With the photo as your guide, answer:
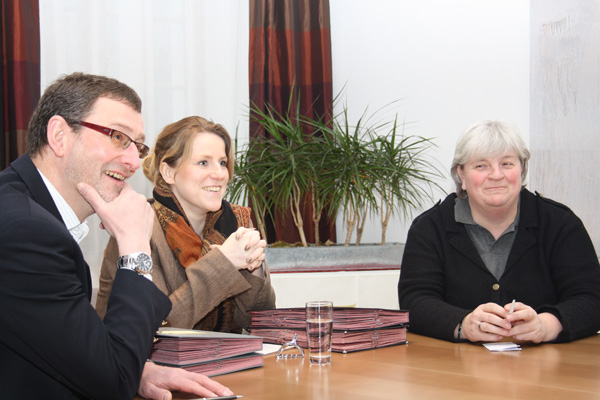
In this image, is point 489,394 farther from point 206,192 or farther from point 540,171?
point 540,171

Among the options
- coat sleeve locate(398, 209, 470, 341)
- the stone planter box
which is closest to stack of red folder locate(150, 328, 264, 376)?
coat sleeve locate(398, 209, 470, 341)

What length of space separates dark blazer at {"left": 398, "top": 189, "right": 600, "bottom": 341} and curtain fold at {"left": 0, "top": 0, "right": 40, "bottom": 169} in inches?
77.0

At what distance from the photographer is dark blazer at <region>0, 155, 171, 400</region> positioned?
1.01 m

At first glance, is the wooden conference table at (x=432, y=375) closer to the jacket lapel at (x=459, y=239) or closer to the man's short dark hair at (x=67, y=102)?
the jacket lapel at (x=459, y=239)

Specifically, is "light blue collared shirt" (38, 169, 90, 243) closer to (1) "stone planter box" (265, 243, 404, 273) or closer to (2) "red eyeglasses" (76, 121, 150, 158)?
(2) "red eyeglasses" (76, 121, 150, 158)

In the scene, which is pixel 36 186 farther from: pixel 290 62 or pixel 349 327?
pixel 290 62

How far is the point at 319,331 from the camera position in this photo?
1392 mm

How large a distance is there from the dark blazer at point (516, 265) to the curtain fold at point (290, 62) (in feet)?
4.82

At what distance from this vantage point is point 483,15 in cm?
324

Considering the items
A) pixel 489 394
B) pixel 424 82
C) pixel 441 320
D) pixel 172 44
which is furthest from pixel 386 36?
pixel 489 394

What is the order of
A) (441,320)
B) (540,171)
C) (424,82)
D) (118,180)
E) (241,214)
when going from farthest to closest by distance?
1. (424,82)
2. (540,171)
3. (241,214)
4. (441,320)
5. (118,180)

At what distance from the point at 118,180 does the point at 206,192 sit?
78cm

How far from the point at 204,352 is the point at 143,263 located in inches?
9.0

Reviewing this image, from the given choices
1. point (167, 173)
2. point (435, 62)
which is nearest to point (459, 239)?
point (167, 173)
